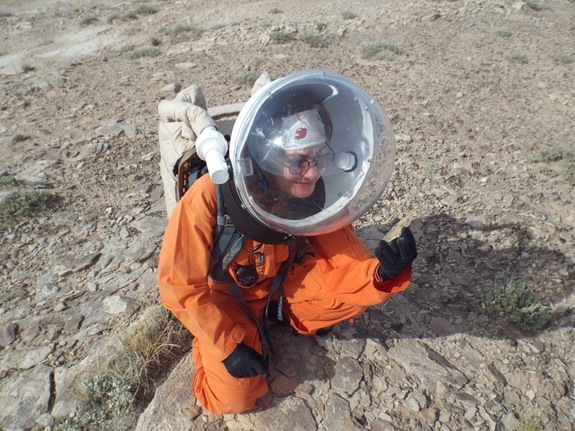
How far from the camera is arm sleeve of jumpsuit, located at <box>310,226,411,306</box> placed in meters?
2.09

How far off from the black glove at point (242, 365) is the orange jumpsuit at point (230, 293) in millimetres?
30

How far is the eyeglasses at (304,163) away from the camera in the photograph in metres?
1.84

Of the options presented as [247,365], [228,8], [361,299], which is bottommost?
[228,8]

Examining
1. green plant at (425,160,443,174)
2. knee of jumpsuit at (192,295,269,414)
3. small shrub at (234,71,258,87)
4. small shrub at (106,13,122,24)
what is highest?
knee of jumpsuit at (192,295,269,414)

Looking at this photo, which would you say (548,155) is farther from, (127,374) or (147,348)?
(127,374)

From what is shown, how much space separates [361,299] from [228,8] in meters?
9.83

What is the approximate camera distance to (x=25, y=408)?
8.05 ft

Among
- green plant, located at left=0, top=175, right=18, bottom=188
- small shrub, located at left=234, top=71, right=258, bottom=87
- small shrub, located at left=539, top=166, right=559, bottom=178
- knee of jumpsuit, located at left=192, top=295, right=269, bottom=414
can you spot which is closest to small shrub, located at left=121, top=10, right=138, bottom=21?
small shrub, located at left=234, top=71, right=258, bottom=87

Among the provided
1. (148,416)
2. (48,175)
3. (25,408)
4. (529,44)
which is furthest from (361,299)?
(529,44)

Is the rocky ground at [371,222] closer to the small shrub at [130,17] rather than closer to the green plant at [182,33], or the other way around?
the green plant at [182,33]

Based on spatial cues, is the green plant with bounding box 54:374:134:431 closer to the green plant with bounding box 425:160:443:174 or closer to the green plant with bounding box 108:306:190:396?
the green plant with bounding box 108:306:190:396

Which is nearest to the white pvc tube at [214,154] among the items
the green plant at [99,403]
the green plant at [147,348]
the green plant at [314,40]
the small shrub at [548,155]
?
the green plant at [147,348]

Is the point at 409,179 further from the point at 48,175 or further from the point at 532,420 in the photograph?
the point at 48,175

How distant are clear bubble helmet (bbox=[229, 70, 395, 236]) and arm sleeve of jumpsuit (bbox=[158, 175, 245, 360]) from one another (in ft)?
0.66
